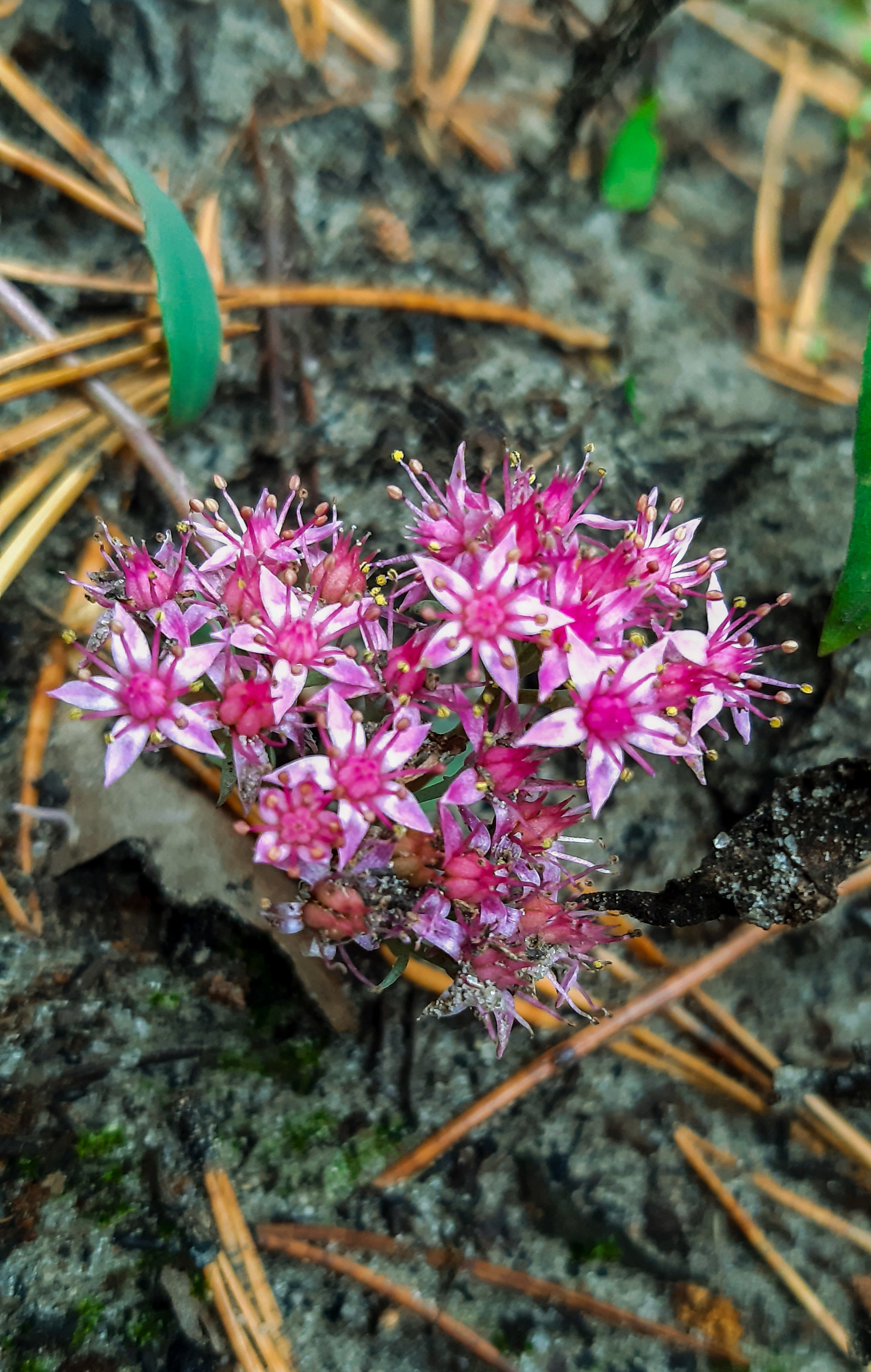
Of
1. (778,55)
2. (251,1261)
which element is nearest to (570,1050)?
(251,1261)

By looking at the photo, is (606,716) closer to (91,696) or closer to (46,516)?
(91,696)

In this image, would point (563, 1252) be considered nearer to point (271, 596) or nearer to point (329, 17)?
point (271, 596)

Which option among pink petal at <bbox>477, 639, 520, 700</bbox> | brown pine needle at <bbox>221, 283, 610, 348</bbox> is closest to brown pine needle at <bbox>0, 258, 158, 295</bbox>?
brown pine needle at <bbox>221, 283, 610, 348</bbox>

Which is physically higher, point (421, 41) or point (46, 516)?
point (421, 41)

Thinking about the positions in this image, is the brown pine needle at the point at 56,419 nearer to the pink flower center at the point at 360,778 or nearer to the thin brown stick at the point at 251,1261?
the pink flower center at the point at 360,778

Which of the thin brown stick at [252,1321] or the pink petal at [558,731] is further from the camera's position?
the thin brown stick at [252,1321]

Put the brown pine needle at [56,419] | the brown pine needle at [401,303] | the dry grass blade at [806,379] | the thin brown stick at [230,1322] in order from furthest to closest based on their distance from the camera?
the dry grass blade at [806,379] → the brown pine needle at [401,303] → the brown pine needle at [56,419] → the thin brown stick at [230,1322]

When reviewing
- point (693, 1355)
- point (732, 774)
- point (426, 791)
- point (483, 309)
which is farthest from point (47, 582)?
point (693, 1355)

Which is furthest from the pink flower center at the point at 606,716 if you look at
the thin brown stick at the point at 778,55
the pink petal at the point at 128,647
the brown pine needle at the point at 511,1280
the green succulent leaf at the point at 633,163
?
the thin brown stick at the point at 778,55
